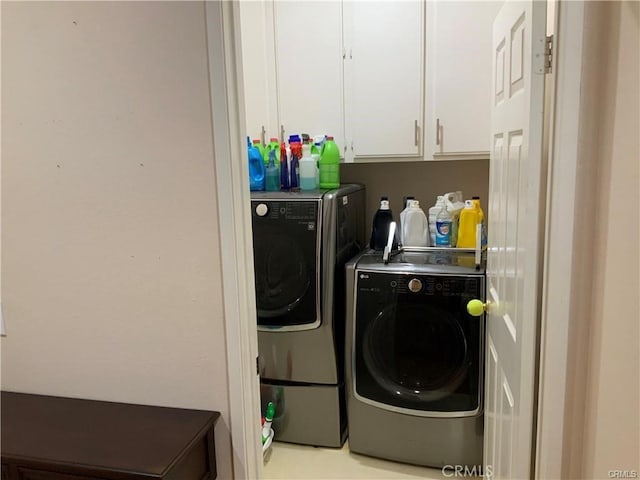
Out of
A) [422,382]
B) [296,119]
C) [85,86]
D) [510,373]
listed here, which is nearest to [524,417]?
[510,373]

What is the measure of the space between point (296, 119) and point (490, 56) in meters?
1.03

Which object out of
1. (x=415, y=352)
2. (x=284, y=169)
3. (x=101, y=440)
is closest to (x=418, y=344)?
(x=415, y=352)

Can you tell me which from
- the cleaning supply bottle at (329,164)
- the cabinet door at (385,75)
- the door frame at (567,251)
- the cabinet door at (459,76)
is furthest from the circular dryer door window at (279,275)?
the door frame at (567,251)

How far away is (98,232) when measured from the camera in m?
1.36

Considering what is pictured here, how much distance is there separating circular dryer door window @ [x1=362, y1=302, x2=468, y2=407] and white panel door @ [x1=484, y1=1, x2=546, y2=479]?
44 cm

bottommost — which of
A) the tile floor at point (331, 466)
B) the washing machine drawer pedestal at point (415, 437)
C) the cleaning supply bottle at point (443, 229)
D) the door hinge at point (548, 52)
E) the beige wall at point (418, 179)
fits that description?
the tile floor at point (331, 466)

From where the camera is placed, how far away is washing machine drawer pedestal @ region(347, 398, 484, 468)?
2.33 metres

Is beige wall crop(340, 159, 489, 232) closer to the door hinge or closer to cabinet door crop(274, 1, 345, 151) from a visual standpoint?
cabinet door crop(274, 1, 345, 151)

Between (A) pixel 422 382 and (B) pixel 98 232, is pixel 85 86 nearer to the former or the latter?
(B) pixel 98 232

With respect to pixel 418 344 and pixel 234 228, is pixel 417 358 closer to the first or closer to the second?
pixel 418 344

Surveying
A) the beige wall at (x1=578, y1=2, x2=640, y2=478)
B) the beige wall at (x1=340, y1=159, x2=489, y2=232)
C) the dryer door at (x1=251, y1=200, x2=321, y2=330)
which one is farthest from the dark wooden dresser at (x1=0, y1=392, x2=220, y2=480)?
the beige wall at (x1=340, y1=159, x2=489, y2=232)

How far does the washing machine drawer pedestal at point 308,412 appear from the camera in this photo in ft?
8.44

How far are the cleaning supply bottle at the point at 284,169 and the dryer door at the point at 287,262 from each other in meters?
0.31

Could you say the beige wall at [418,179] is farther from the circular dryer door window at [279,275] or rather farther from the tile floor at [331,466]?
the tile floor at [331,466]
